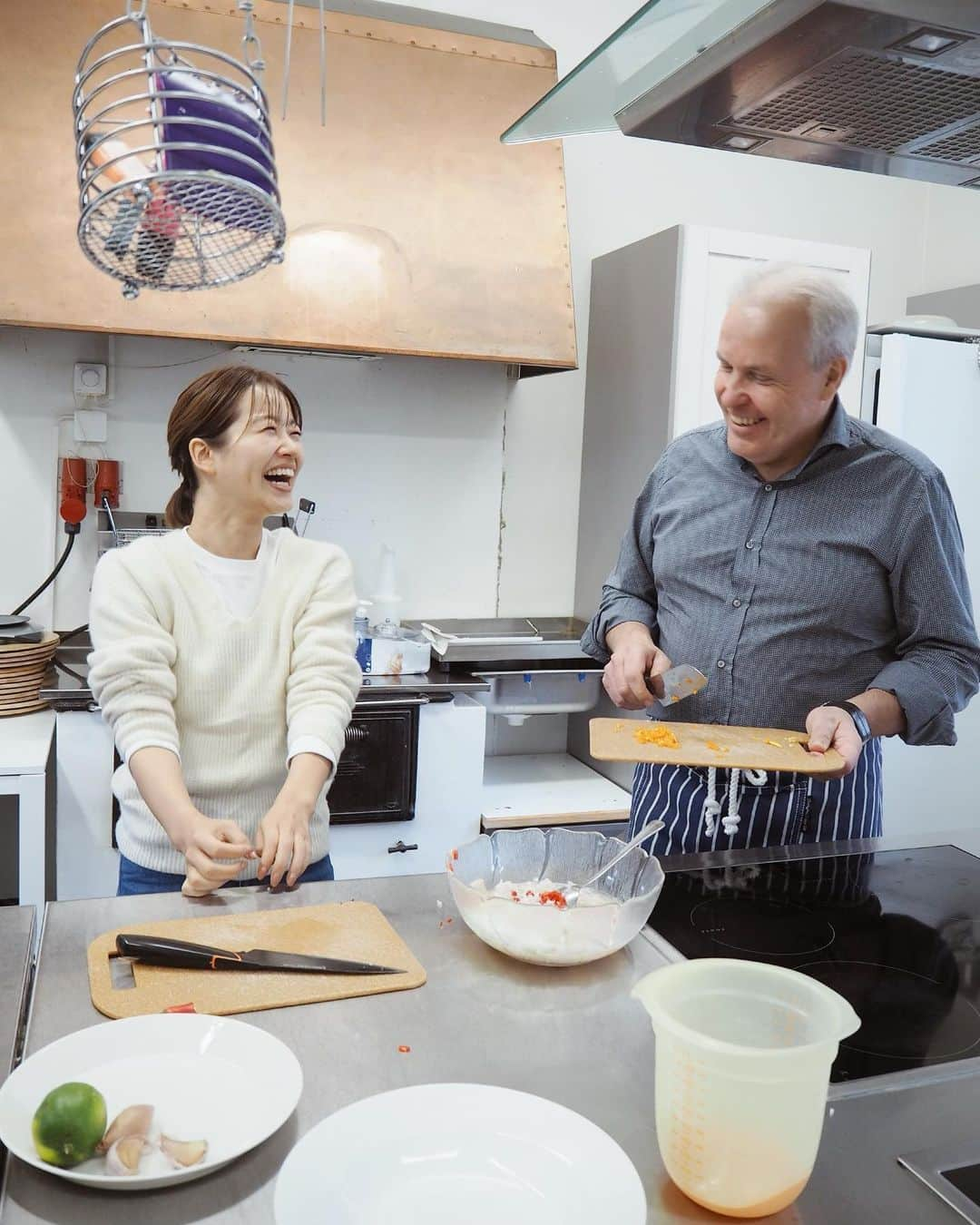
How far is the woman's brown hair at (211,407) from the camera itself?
163 cm

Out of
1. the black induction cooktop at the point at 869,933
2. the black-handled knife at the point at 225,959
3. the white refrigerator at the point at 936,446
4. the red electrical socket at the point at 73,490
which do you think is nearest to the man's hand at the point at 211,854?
the black-handled knife at the point at 225,959

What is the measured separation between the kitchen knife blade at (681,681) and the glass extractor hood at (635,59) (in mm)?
774

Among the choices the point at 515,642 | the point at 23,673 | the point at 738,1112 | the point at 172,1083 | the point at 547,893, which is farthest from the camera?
the point at 515,642

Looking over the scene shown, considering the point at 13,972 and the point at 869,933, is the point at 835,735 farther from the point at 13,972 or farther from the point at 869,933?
the point at 13,972

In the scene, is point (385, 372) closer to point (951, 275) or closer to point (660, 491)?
point (660, 491)

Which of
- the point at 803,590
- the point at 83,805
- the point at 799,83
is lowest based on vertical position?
the point at 83,805

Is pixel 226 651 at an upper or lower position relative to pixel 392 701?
upper

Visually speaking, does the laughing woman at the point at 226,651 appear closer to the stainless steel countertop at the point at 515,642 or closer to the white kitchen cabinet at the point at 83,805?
the white kitchen cabinet at the point at 83,805

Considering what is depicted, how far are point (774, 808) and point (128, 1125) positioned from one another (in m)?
1.13

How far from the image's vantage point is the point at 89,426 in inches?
115

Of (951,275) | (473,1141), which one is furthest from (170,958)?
(951,275)

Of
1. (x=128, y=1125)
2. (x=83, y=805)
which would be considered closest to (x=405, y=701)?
(x=83, y=805)

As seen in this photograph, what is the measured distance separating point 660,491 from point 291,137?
144 cm

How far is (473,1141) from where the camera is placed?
0.80 metres
